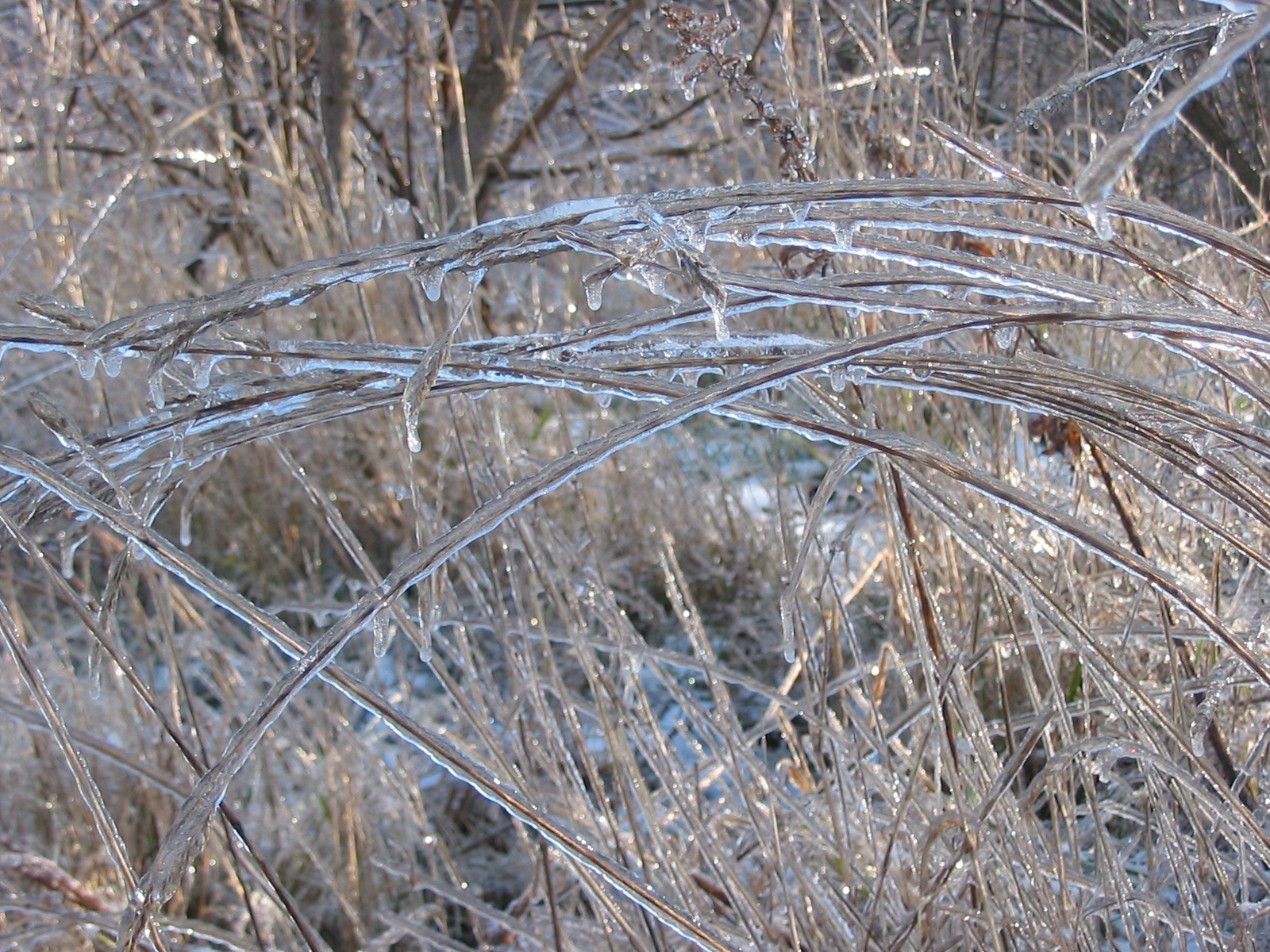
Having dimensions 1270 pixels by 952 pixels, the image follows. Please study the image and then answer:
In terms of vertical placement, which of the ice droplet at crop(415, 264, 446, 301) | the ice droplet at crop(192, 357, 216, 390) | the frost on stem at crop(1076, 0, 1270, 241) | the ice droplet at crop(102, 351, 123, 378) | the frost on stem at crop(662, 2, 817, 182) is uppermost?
the frost on stem at crop(662, 2, 817, 182)

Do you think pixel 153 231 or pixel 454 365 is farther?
pixel 153 231

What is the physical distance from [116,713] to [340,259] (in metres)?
1.99

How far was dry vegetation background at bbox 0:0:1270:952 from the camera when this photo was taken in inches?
21.5

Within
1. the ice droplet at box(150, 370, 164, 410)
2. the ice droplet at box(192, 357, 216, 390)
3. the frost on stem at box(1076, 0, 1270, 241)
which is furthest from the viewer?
the ice droplet at box(192, 357, 216, 390)

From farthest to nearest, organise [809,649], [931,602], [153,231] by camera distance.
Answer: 1. [153,231]
2. [809,649]
3. [931,602]

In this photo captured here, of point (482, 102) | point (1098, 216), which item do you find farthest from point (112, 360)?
point (482, 102)

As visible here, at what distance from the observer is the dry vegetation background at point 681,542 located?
546 mm

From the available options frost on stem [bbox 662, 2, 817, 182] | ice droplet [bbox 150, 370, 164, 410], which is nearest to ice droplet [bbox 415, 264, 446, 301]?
ice droplet [bbox 150, 370, 164, 410]

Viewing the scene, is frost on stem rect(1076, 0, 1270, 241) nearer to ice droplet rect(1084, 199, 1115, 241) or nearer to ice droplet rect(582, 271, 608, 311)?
ice droplet rect(1084, 199, 1115, 241)

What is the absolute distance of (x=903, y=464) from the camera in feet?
2.27

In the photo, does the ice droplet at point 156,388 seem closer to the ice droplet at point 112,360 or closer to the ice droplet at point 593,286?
the ice droplet at point 112,360

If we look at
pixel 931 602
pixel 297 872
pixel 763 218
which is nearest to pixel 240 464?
pixel 297 872

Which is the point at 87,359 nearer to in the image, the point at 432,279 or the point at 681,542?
the point at 432,279

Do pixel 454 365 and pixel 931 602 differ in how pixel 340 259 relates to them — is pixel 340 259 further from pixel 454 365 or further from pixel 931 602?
pixel 931 602
